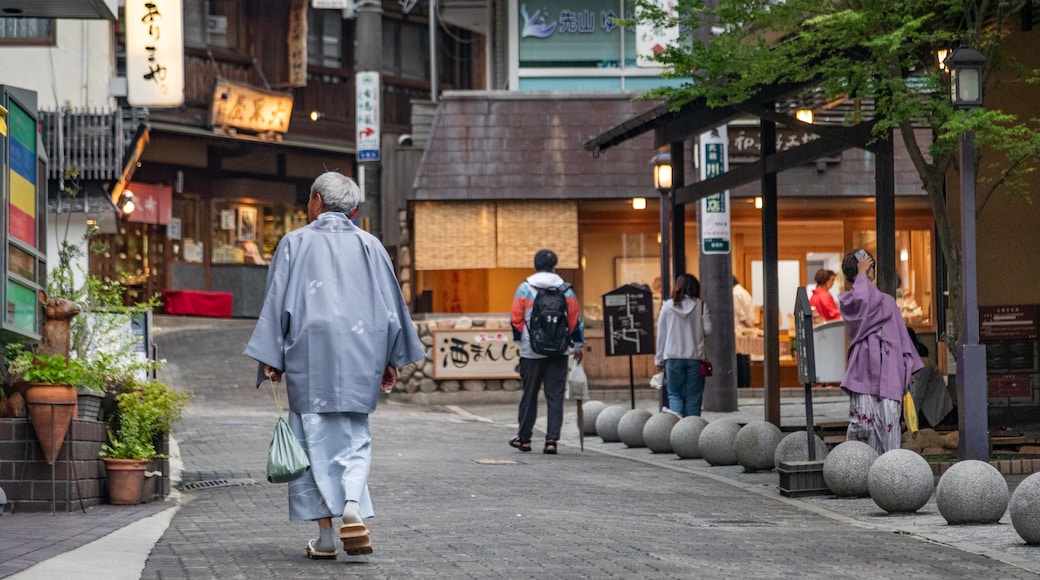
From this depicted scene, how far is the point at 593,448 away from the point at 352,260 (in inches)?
356

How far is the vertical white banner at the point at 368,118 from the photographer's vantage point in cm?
2920

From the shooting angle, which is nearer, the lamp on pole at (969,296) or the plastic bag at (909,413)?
the lamp on pole at (969,296)

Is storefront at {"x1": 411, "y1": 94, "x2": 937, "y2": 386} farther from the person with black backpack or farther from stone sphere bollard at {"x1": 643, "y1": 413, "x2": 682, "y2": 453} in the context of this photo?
the person with black backpack

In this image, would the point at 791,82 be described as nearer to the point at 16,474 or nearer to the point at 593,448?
the point at 593,448

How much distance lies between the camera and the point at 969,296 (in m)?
11.4

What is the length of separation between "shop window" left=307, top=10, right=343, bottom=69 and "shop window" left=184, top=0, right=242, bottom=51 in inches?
80.3

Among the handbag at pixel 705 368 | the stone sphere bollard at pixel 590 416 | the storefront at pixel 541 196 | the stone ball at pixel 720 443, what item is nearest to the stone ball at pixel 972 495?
the stone ball at pixel 720 443

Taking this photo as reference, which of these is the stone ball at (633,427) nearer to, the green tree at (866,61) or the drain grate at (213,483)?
the green tree at (866,61)

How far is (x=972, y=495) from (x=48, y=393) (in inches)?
226

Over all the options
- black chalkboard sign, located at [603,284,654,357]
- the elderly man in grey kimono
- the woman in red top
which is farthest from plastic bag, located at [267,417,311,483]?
the woman in red top

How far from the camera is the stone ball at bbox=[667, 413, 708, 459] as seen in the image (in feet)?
47.8

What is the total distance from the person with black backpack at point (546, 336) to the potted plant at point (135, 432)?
15.3 ft

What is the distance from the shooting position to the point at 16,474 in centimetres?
956

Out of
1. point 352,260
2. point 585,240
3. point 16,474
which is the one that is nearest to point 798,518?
point 352,260
